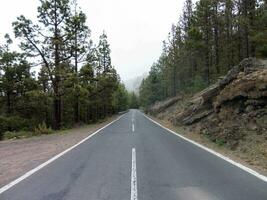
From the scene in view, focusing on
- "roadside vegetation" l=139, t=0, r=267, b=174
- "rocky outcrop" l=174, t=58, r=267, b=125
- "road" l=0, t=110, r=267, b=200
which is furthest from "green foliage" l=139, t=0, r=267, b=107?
"road" l=0, t=110, r=267, b=200

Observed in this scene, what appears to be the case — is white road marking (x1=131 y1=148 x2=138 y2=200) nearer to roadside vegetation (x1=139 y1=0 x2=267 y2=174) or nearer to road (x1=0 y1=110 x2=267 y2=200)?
road (x1=0 y1=110 x2=267 y2=200)

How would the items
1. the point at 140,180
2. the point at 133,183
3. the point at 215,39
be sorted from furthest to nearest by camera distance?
the point at 215,39
the point at 140,180
the point at 133,183

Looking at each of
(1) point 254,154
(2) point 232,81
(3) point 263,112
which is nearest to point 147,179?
(1) point 254,154

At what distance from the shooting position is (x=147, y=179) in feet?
29.1

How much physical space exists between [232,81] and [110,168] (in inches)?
474

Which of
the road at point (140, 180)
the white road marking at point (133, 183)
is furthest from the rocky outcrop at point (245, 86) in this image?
the white road marking at point (133, 183)

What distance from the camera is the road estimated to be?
7.27 meters

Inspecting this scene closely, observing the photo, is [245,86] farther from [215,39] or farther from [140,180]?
[215,39]

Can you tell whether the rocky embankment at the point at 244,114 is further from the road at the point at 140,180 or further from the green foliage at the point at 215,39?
the green foliage at the point at 215,39

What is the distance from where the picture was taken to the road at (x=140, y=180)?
7270 mm

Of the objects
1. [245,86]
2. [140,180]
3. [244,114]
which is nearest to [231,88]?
[245,86]

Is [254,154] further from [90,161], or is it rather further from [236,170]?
[90,161]

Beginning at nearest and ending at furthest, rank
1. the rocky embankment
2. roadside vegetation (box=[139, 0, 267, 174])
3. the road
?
the road < the rocky embankment < roadside vegetation (box=[139, 0, 267, 174])

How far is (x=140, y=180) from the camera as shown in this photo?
344 inches
